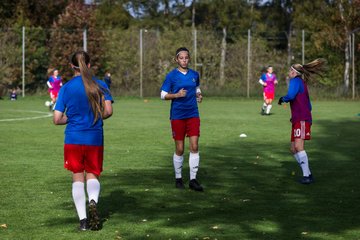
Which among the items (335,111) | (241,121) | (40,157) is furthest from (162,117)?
(40,157)

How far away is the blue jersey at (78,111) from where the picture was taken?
9.55 m

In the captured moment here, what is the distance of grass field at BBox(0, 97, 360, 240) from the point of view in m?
9.77

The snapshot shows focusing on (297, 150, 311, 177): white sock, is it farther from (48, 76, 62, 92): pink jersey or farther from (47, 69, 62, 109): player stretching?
(48, 76, 62, 92): pink jersey

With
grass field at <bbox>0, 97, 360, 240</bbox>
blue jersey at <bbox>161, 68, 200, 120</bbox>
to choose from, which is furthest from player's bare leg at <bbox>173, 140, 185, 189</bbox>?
blue jersey at <bbox>161, 68, 200, 120</bbox>

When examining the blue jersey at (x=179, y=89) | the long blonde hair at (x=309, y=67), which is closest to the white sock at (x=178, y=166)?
the blue jersey at (x=179, y=89)

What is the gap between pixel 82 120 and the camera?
9.58 metres

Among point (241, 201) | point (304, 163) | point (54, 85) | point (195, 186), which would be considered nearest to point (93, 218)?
point (241, 201)

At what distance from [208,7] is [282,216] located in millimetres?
67526

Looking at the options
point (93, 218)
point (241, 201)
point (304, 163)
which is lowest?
point (241, 201)

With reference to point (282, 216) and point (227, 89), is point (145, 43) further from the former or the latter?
point (282, 216)

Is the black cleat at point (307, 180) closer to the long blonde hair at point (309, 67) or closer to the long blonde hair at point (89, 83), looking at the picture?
the long blonde hair at point (309, 67)

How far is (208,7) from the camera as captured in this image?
253 ft

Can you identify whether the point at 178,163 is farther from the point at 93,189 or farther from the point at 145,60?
the point at 145,60

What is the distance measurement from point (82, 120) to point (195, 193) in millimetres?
3469
